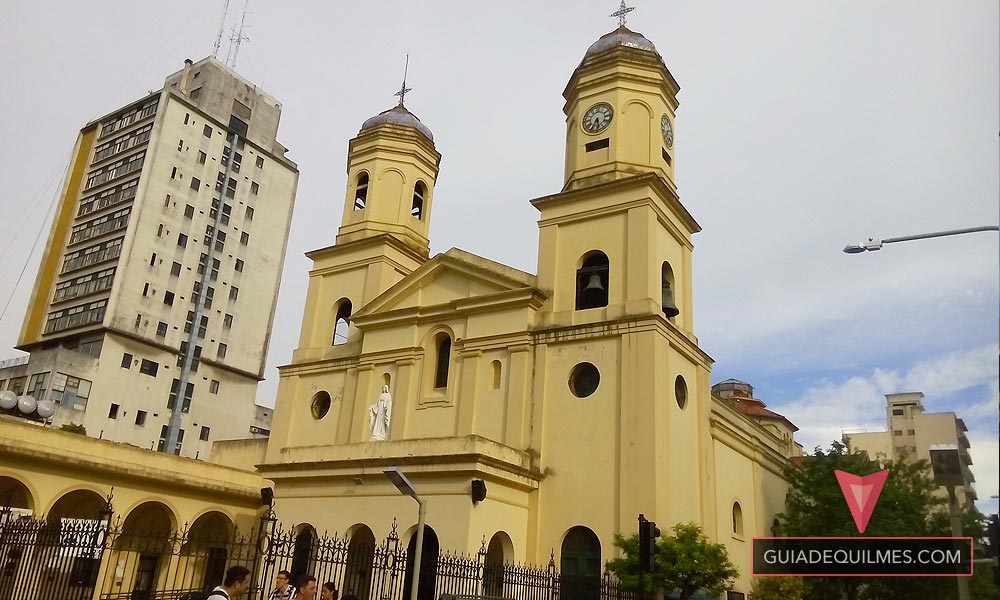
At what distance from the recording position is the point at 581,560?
20.5 metres

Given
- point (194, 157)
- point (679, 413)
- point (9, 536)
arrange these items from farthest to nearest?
1. point (194, 157)
2. point (679, 413)
3. point (9, 536)

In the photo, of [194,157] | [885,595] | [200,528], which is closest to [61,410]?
[194,157]

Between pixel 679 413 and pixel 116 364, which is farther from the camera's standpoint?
pixel 116 364

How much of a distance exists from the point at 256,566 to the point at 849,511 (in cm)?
1700

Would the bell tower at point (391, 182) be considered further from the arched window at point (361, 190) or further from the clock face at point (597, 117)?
the clock face at point (597, 117)

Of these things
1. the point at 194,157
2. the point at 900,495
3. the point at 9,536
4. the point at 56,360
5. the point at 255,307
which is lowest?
the point at 9,536

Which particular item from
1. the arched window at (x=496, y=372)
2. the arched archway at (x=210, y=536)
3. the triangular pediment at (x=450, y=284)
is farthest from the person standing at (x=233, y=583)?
the arched archway at (x=210, y=536)

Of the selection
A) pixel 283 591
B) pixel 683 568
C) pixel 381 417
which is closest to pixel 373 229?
pixel 381 417

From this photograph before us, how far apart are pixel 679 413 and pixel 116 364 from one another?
35.9 meters

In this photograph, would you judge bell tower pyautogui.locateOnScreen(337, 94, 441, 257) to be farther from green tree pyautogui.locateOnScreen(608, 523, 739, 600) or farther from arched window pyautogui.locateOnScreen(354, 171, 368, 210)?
green tree pyautogui.locateOnScreen(608, 523, 739, 600)

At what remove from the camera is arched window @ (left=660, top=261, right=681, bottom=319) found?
23344mm

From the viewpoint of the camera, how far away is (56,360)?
44.1m

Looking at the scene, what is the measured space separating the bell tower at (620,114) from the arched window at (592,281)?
241 cm

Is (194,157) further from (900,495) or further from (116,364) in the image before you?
(900,495)
